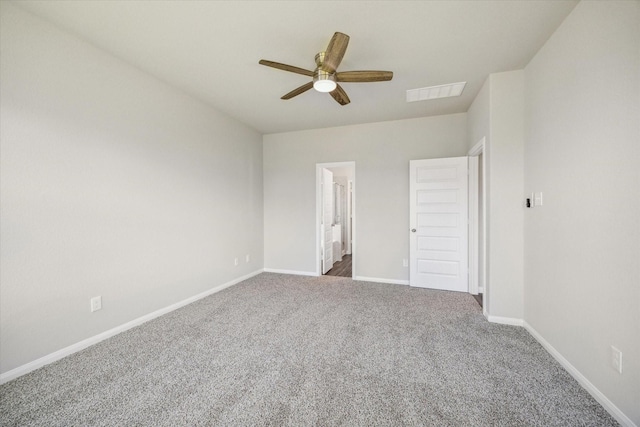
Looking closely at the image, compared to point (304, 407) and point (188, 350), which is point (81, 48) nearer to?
point (188, 350)

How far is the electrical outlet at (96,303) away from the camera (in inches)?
90.0

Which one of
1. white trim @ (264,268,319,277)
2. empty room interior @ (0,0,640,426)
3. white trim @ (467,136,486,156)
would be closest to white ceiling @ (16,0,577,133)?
empty room interior @ (0,0,640,426)

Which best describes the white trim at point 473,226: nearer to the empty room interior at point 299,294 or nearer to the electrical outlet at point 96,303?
the empty room interior at point 299,294

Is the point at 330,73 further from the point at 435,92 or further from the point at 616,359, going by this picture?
the point at 616,359

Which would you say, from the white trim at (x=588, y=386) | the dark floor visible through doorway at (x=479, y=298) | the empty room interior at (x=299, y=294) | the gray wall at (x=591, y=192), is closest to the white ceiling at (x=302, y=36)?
the empty room interior at (x=299, y=294)

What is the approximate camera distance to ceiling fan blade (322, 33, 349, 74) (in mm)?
1734

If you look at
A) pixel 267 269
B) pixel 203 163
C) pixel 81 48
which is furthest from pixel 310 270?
pixel 81 48

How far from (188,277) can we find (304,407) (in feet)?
7.99

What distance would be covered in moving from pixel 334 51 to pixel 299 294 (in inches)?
119

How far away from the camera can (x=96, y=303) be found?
7.59ft

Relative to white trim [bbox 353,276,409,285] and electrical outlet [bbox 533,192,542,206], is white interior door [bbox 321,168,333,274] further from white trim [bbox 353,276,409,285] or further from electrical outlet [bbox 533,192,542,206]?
electrical outlet [bbox 533,192,542,206]

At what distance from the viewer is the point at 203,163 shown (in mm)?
3539

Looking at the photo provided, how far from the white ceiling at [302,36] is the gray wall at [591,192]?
1.43 feet

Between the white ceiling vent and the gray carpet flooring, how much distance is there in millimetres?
2739
